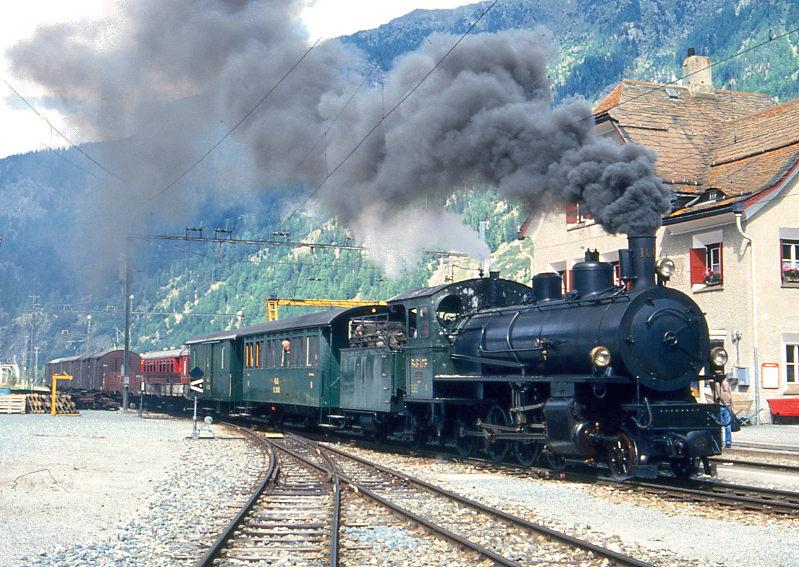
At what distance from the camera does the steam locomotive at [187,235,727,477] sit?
1236 centimetres

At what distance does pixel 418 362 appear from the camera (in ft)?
56.4

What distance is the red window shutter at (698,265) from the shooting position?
88.4ft

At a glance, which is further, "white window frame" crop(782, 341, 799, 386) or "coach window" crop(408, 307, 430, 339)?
"white window frame" crop(782, 341, 799, 386)

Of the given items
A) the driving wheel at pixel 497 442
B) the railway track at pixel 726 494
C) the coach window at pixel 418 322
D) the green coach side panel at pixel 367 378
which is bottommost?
the railway track at pixel 726 494

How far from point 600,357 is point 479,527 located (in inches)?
147

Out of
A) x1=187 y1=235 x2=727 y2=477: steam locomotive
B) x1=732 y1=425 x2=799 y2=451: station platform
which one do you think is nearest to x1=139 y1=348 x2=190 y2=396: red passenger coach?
x1=187 y1=235 x2=727 y2=477: steam locomotive

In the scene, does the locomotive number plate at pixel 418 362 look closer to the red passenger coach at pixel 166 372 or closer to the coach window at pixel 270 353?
the coach window at pixel 270 353

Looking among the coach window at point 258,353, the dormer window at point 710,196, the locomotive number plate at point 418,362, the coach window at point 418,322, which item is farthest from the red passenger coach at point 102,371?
the locomotive number plate at point 418,362

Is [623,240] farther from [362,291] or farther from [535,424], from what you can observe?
[362,291]

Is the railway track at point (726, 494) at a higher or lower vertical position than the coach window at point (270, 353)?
lower

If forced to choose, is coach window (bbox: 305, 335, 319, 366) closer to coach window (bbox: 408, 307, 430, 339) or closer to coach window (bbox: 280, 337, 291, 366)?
coach window (bbox: 280, 337, 291, 366)

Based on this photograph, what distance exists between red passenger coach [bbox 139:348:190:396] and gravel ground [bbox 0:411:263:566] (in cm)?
1751

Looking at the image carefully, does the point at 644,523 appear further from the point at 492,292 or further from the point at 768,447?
the point at 768,447

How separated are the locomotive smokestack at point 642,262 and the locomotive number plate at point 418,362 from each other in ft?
17.0
